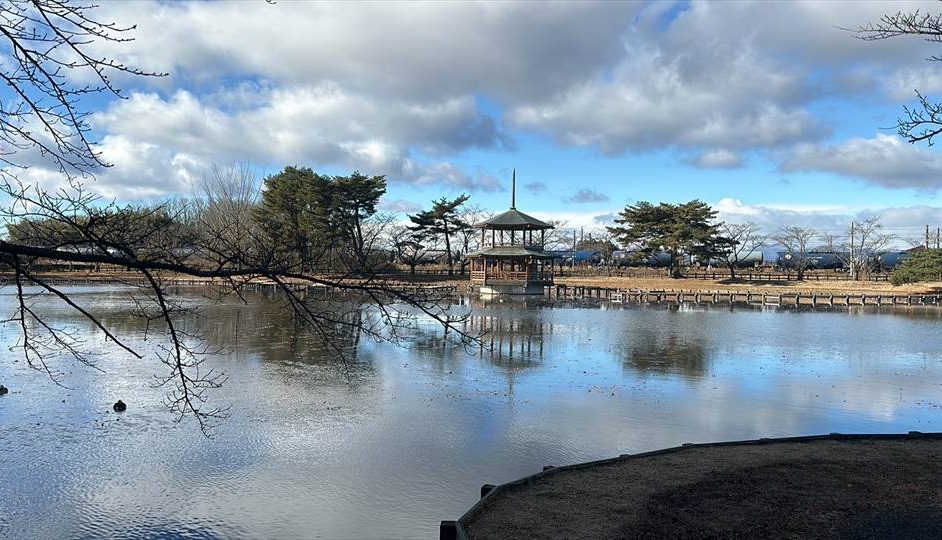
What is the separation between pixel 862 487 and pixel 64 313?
2690cm

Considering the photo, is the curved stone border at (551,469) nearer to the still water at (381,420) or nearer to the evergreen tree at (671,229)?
the still water at (381,420)

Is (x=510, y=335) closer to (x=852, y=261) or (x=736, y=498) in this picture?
(x=736, y=498)

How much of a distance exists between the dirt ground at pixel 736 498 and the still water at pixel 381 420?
4.40 ft

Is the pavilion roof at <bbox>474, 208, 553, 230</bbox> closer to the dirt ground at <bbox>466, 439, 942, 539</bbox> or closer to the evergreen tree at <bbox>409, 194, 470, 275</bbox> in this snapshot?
the evergreen tree at <bbox>409, 194, 470, 275</bbox>

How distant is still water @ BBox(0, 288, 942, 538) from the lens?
22.2 feet

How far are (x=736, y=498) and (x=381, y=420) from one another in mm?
5839

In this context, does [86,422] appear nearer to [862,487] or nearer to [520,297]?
[862,487]

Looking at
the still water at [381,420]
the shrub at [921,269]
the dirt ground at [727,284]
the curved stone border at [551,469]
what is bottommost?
the still water at [381,420]

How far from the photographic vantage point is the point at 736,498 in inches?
225

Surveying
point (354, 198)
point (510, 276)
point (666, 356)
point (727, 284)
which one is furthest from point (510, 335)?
point (727, 284)

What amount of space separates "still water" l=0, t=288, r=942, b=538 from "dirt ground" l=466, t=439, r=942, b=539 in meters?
1.34

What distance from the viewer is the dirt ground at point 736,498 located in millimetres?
5031

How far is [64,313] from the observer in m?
24.8

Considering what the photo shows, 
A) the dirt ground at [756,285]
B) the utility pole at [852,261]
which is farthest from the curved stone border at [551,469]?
the utility pole at [852,261]
